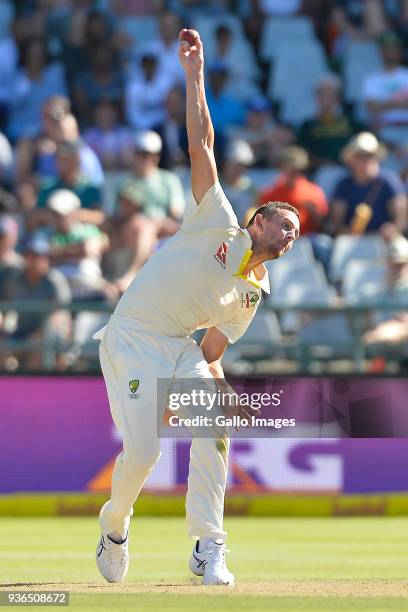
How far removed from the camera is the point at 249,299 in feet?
23.2

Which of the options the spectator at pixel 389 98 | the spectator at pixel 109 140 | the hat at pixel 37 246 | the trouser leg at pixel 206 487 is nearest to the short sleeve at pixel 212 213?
the trouser leg at pixel 206 487

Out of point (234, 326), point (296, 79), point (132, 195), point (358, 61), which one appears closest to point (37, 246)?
point (132, 195)

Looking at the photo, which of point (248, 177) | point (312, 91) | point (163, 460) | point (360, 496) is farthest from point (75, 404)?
point (312, 91)

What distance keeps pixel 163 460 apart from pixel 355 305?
2085 millimetres

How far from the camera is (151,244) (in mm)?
13312

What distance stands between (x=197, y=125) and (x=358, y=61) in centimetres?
1105

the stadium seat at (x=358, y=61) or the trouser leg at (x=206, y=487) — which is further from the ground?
the stadium seat at (x=358, y=61)

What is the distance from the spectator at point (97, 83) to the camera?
54.5 ft

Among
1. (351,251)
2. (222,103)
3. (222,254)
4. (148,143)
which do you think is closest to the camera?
(222,254)

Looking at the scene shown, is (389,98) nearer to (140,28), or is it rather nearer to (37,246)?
(140,28)

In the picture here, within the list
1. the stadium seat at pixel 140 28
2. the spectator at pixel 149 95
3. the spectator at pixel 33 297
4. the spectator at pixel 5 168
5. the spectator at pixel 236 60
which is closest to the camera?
the spectator at pixel 33 297

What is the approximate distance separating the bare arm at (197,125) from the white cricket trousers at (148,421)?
736 mm

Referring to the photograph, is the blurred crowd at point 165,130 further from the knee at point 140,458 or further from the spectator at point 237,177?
the knee at point 140,458

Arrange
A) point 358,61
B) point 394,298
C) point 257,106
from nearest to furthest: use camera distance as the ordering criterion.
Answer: point 394,298, point 257,106, point 358,61
